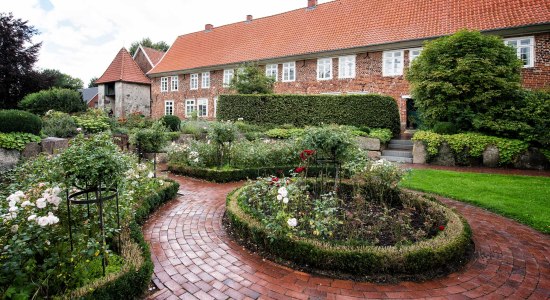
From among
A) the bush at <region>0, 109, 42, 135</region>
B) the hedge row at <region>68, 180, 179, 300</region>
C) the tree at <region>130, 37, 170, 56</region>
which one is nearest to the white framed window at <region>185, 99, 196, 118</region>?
the bush at <region>0, 109, 42, 135</region>

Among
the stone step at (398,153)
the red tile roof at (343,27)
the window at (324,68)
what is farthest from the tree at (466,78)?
the window at (324,68)

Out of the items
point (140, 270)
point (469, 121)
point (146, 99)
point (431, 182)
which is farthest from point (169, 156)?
point (146, 99)

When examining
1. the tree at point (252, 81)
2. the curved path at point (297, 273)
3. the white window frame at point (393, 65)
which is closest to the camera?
the curved path at point (297, 273)

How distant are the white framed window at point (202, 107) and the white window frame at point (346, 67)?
12.3 m

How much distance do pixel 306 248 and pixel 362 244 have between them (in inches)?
26.9

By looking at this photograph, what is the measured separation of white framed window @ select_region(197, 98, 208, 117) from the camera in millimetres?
25672

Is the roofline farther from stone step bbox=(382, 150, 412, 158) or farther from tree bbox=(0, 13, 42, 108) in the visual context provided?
tree bbox=(0, 13, 42, 108)

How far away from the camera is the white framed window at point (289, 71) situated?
20.8 metres

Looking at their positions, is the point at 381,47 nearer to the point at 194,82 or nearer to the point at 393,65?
the point at 393,65

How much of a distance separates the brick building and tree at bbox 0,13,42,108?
10.8 metres

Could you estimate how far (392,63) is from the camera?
17.1m

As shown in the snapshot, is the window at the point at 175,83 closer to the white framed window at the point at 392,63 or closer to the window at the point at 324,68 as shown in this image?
the window at the point at 324,68

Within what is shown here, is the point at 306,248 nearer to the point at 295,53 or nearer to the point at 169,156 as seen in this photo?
the point at 169,156

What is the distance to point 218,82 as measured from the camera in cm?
2478
